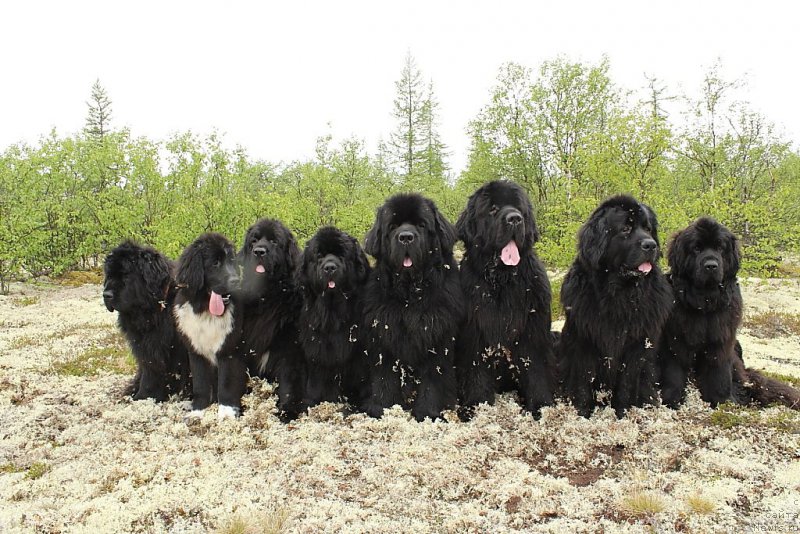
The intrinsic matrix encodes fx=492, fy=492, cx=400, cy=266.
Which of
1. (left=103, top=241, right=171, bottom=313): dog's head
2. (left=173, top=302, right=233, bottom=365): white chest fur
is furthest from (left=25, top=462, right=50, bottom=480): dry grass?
(left=103, top=241, right=171, bottom=313): dog's head

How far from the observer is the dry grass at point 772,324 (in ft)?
29.6

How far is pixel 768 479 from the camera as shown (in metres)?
3.27

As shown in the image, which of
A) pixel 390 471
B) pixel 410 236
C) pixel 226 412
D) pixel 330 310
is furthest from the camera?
pixel 330 310

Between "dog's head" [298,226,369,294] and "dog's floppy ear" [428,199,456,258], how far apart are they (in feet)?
2.72

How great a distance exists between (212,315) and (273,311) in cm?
55

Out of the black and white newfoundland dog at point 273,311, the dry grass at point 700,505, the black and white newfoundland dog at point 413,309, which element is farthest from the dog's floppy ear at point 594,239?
the black and white newfoundland dog at point 273,311

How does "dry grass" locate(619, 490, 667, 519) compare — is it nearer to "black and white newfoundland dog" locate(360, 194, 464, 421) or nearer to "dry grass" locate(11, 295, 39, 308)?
"black and white newfoundland dog" locate(360, 194, 464, 421)

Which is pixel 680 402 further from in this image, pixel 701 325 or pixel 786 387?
pixel 786 387

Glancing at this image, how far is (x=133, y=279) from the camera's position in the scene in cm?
489

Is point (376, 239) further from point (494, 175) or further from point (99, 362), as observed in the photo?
point (494, 175)

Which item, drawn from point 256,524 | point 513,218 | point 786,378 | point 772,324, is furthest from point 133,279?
point 772,324

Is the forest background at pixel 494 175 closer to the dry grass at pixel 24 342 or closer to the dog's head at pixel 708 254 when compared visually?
the dry grass at pixel 24 342

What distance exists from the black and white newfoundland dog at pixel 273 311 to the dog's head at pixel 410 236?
0.90 m

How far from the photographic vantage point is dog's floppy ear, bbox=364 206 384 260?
447 centimetres
